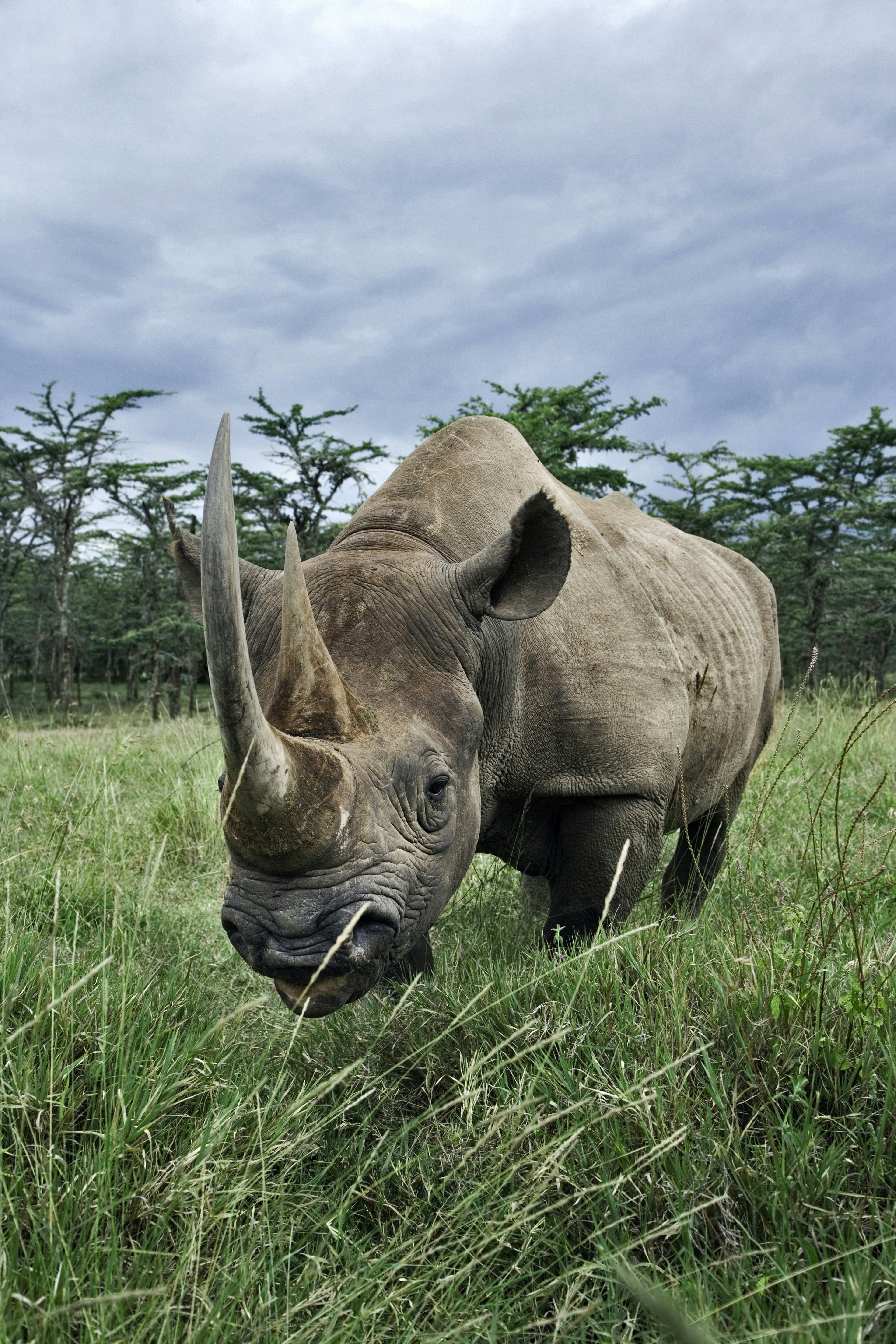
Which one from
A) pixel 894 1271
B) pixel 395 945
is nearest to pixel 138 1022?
pixel 395 945

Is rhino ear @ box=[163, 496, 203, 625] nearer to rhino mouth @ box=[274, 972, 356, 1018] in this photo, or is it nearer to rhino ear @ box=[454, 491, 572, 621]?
rhino ear @ box=[454, 491, 572, 621]

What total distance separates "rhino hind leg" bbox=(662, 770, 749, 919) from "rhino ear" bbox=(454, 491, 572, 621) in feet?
8.58

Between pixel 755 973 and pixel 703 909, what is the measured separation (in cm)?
118

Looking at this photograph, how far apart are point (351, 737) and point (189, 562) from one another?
139 cm

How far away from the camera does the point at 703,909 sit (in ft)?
12.2

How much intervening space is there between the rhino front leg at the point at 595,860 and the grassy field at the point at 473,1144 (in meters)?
0.35

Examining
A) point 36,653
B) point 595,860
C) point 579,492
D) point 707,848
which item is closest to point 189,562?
point 595,860

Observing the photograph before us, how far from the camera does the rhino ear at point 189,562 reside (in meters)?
3.35

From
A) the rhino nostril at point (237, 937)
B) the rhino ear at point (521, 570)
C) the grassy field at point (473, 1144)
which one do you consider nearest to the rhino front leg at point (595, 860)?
the grassy field at point (473, 1144)

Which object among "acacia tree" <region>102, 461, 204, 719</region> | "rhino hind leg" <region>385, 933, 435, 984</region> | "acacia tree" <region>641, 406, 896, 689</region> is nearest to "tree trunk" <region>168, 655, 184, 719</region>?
"acacia tree" <region>102, 461, 204, 719</region>

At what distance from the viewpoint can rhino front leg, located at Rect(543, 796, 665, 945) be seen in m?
3.64

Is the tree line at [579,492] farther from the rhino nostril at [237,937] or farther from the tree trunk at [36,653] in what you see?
the rhino nostril at [237,937]

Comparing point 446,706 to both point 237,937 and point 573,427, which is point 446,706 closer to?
point 237,937

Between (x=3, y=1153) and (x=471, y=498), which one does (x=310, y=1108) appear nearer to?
(x=3, y=1153)
